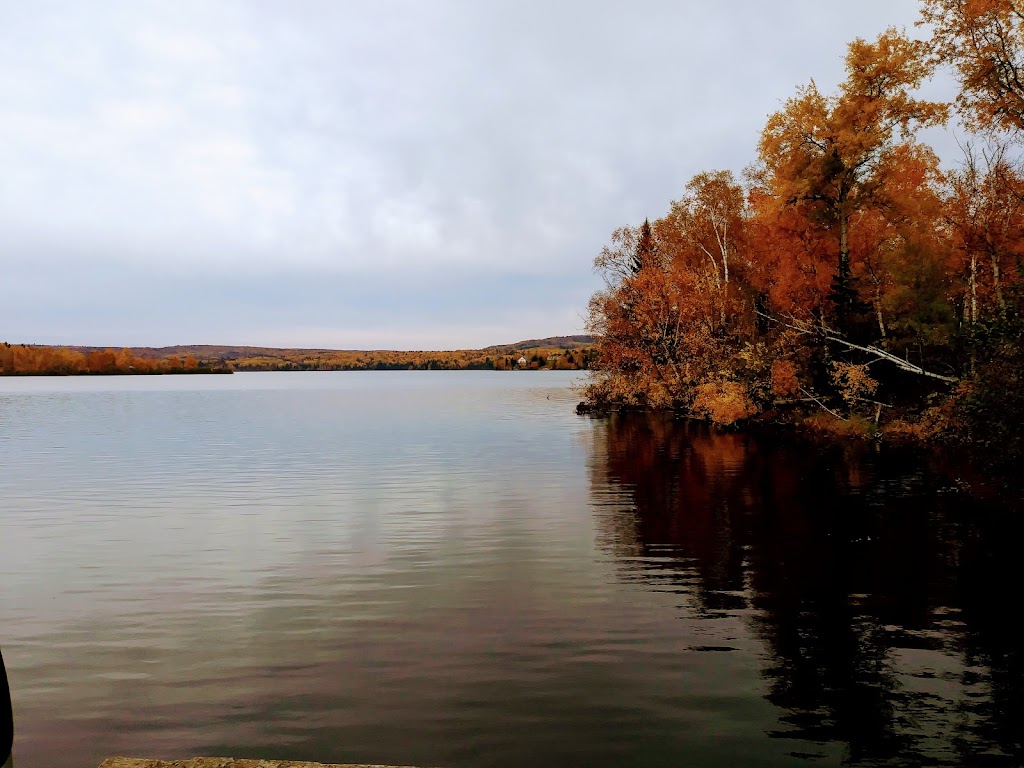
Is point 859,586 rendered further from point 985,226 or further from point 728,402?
point 728,402

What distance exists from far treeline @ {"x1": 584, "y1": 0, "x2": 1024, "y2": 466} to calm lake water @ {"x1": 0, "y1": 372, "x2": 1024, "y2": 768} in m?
7.78

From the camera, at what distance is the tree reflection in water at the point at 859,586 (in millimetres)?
8562

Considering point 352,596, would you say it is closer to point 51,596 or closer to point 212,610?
point 212,610

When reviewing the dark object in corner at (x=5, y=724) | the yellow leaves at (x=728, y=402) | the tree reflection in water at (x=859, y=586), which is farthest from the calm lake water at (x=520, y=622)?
the yellow leaves at (x=728, y=402)

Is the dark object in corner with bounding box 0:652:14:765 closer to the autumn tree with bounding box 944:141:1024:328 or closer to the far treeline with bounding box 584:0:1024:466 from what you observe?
the far treeline with bounding box 584:0:1024:466

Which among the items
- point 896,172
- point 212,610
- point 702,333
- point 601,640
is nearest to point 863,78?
point 896,172

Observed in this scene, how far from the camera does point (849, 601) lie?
13211mm

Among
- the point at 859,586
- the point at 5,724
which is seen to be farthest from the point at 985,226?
the point at 5,724

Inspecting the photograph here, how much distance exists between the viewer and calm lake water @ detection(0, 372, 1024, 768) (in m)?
8.41

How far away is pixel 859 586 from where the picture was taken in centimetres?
1417

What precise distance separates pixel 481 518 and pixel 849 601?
1167cm

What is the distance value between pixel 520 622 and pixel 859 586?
720cm

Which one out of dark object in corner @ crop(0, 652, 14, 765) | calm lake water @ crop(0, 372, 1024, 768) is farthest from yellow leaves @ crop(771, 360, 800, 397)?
dark object in corner @ crop(0, 652, 14, 765)

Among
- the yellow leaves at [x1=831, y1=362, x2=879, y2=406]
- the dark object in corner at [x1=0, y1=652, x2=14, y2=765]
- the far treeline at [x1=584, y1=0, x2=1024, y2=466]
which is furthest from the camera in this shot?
the yellow leaves at [x1=831, y1=362, x2=879, y2=406]
